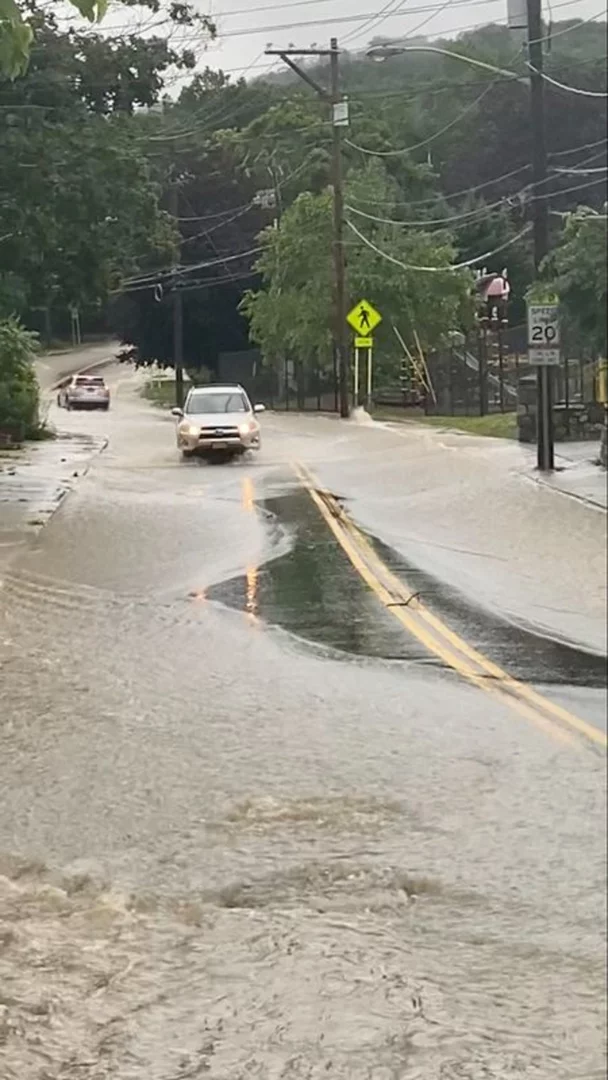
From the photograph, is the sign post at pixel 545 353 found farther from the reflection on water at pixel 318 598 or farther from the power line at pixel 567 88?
the reflection on water at pixel 318 598

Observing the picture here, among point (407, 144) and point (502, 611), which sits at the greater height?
point (407, 144)

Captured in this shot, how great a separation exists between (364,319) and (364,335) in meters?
0.40

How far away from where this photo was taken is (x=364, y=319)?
4.37 m

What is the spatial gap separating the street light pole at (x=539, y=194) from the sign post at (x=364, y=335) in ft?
2.65

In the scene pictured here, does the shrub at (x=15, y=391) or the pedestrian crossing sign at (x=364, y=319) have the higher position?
the pedestrian crossing sign at (x=364, y=319)

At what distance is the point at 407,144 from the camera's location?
3322 mm

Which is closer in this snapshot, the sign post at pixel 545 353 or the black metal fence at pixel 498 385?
the sign post at pixel 545 353

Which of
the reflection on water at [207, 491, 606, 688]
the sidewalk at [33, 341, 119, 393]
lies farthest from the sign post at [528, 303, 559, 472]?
the sidewalk at [33, 341, 119, 393]

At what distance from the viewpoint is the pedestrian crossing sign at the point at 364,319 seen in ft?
13.5

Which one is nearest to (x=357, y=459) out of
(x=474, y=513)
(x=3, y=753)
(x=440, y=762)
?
(x=3, y=753)

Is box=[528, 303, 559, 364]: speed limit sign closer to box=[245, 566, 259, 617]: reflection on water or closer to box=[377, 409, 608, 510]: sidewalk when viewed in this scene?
box=[377, 409, 608, 510]: sidewalk

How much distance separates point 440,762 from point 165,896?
1.45 m

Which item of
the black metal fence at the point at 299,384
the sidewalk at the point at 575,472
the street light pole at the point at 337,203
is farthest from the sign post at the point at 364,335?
the black metal fence at the point at 299,384

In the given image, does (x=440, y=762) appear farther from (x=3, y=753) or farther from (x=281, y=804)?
(x=3, y=753)
